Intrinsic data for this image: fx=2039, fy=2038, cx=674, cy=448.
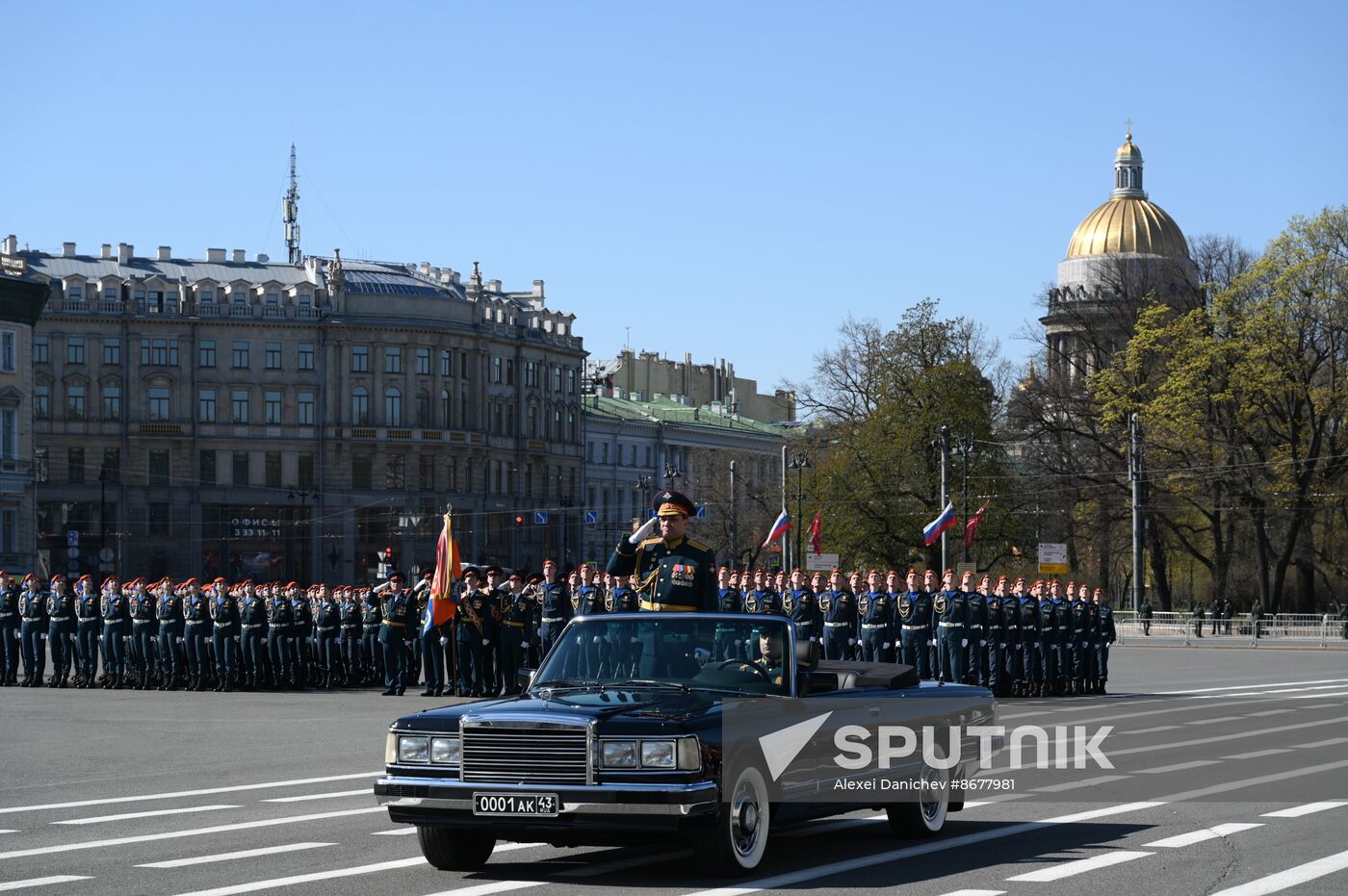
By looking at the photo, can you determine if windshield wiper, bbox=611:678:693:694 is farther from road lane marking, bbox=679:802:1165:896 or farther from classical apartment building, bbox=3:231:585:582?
classical apartment building, bbox=3:231:585:582

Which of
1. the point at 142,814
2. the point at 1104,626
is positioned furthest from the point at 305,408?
the point at 142,814

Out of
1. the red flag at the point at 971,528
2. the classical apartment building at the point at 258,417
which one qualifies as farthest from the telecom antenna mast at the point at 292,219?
the red flag at the point at 971,528

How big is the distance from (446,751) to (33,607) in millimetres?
26459

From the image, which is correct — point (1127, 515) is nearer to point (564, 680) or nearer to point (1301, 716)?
point (1301, 716)

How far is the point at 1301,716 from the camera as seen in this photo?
2558 centimetres

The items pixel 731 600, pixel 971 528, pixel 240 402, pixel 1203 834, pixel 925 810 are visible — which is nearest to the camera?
pixel 925 810

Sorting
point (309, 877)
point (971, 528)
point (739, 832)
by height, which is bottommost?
point (309, 877)

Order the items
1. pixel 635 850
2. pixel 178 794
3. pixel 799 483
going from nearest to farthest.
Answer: pixel 635 850
pixel 178 794
pixel 799 483

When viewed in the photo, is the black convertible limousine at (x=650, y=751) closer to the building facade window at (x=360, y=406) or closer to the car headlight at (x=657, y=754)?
the car headlight at (x=657, y=754)

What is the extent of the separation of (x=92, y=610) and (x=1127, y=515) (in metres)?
45.1

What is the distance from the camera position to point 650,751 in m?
10.3

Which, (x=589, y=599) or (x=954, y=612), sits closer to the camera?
(x=589, y=599)

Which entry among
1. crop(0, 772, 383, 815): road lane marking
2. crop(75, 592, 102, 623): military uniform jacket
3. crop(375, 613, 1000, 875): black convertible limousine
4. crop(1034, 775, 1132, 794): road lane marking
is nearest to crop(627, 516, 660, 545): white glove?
crop(375, 613, 1000, 875): black convertible limousine

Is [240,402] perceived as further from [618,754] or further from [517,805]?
[618,754]
